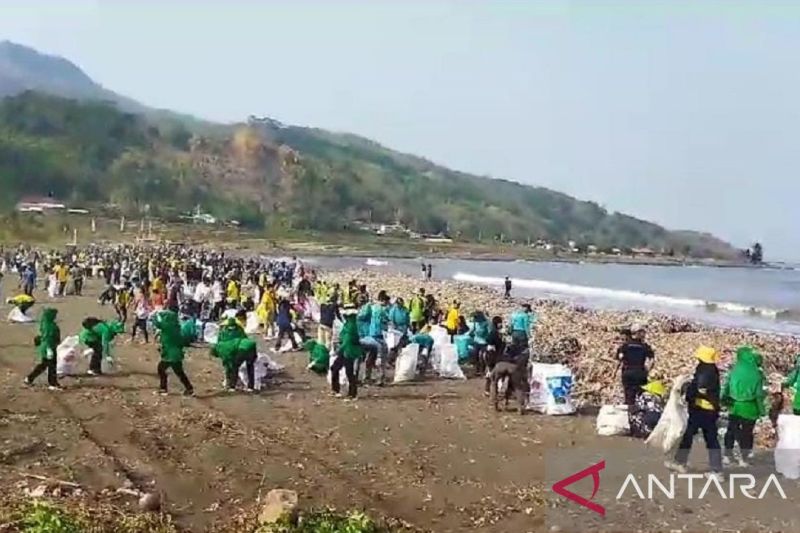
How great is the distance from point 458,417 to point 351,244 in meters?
123

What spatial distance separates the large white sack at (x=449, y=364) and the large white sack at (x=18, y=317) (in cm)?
1155


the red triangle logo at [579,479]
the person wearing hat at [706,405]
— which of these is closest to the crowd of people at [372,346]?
the person wearing hat at [706,405]

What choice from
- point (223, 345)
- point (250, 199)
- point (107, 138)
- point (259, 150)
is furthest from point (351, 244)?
point (223, 345)

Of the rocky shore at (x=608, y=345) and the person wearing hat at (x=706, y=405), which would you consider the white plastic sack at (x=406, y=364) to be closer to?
the rocky shore at (x=608, y=345)

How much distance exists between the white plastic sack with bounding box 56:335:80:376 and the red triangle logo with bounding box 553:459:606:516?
28.2 feet

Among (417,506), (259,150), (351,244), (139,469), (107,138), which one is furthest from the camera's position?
(259,150)

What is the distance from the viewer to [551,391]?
42.7 ft

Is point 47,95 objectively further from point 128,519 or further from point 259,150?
point 128,519

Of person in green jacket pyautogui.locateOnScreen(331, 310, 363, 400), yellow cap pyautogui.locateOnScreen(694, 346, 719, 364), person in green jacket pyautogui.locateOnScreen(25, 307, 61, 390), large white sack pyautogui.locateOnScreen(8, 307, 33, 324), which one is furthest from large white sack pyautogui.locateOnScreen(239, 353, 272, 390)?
large white sack pyautogui.locateOnScreen(8, 307, 33, 324)

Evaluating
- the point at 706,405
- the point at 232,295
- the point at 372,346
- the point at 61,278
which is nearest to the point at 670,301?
the point at 61,278

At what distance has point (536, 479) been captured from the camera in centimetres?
977

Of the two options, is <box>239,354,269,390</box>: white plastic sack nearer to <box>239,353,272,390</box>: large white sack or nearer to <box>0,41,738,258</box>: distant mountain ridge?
<box>239,353,272,390</box>: large white sack

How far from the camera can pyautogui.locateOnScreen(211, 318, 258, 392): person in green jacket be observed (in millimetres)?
13945

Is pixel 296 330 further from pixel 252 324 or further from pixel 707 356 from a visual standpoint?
pixel 707 356
